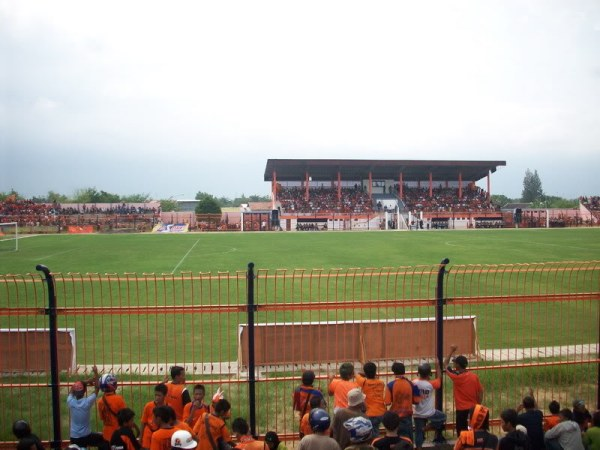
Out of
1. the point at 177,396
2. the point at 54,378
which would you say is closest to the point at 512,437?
the point at 177,396

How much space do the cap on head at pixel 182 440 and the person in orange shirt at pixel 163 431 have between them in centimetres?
28

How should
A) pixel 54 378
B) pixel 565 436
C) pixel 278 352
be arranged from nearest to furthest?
1. pixel 565 436
2. pixel 54 378
3. pixel 278 352

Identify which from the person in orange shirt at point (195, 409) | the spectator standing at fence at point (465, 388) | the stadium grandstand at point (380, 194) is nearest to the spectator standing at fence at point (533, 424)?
the spectator standing at fence at point (465, 388)

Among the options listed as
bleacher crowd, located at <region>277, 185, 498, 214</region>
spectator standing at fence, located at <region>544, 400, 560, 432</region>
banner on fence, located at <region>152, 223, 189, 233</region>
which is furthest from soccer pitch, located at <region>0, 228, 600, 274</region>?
bleacher crowd, located at <region>277, 185, 498, 214</region>

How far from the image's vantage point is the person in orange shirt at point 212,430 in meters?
4.16

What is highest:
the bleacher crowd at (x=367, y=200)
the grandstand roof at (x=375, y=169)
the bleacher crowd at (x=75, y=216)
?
the grandstand roof at (x=375, y=169)

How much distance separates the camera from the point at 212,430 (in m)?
4.17

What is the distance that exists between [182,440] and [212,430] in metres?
0.45

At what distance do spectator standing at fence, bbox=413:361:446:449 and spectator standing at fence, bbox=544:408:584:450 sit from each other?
3.83 feet

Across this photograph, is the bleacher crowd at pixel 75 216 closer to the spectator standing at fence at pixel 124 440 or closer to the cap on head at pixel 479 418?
the spectator standing at fence at pixel 124 440

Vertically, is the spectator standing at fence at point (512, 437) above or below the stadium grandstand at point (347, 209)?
below

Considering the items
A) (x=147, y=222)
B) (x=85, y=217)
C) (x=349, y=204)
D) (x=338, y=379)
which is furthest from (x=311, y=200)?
(x=338, y=379)

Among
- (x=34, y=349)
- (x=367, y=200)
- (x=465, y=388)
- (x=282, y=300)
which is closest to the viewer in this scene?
(x=465, y=388)

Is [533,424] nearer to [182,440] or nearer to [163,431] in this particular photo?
[182,440]
